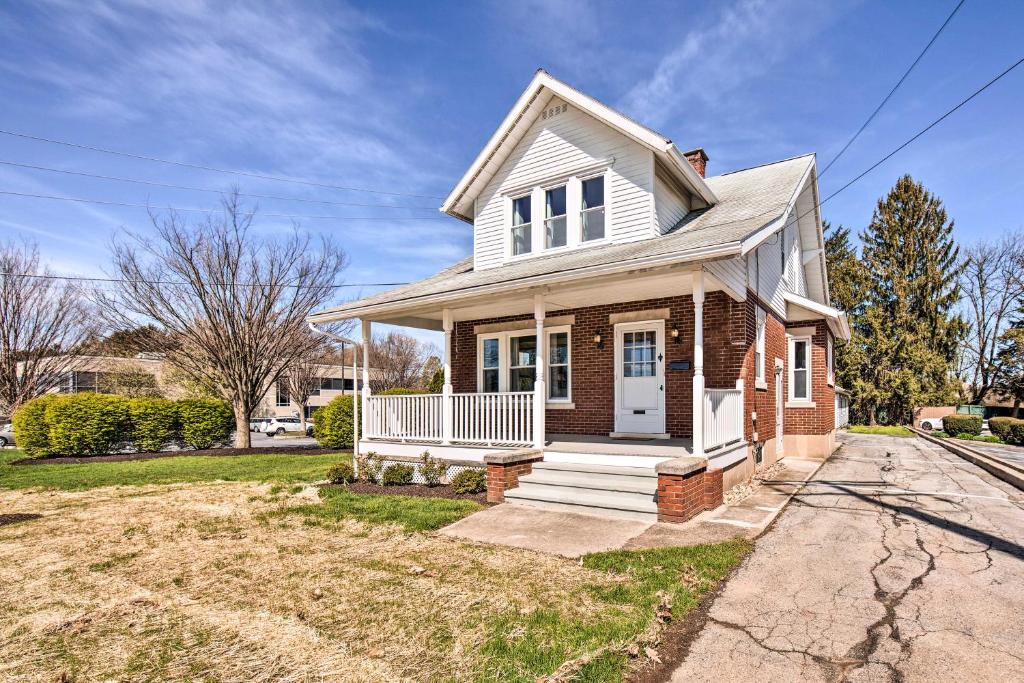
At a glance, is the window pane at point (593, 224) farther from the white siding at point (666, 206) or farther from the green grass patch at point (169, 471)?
the green grass patch at point (169, 471)

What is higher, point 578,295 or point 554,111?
point 554,111

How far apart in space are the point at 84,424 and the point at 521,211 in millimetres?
15423

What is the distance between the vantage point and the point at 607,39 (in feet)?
36.8

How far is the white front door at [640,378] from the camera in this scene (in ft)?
34.3

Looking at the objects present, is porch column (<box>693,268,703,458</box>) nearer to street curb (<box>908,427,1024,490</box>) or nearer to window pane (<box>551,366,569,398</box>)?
window pane (<box>551,366,569,398</box>)

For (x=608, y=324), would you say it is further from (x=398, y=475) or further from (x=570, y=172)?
(x=398, y=475)

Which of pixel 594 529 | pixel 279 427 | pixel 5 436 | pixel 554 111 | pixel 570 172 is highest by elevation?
pixel 554 111

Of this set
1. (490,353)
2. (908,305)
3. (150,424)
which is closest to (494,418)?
(490,353)

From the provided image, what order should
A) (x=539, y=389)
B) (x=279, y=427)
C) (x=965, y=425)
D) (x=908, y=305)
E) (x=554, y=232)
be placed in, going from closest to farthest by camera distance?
(x=539, y=389)
(x=554, y=232)
(x=965, y=425)
(x=908, y=305)
(x=279, y=427)

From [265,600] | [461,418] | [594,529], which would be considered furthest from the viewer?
[461,418]

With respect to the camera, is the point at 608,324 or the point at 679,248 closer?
the point at 679,248

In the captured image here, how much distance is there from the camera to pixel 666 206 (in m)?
11.0

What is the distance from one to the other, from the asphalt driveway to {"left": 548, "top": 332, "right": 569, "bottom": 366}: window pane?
17.2 ft

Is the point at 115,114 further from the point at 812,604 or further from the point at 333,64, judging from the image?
the point at 812,604
